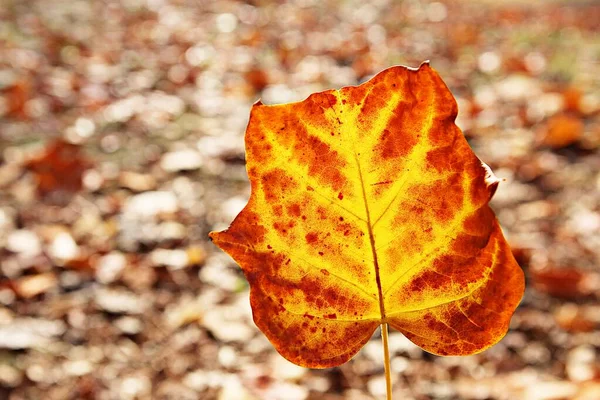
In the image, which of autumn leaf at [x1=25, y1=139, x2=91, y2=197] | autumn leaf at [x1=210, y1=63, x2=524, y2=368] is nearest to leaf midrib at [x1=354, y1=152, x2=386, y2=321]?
autumn leaf at [x1=210, y1=63, x2=524, y2=368]

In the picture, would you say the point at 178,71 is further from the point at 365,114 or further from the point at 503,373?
the point at 365,114

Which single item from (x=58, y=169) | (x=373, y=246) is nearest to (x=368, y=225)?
(x=373, y=246)

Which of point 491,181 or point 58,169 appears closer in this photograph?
point 491,181

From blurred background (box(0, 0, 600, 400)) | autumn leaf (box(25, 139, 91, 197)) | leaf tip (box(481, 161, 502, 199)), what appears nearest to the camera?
leaf tip (box(481, 161, 502, 199))

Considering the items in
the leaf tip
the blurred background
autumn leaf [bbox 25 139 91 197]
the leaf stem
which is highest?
the leaf tip

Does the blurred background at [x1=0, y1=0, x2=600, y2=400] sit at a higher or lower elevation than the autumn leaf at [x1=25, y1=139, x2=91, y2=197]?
lower

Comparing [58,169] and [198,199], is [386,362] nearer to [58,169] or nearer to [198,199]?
[198,199]

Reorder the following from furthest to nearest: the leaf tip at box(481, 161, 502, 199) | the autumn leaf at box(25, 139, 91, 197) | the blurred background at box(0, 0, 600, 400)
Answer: the autumn leaf at box(25, 139, 91, 197)
the blurred background at box(0, 0, 600, 400)
the leaf tip at box(481, 161, 502, 199)

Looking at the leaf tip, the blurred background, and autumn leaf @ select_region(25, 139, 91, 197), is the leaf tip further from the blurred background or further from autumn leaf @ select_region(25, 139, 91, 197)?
autumn leaf @ select_region(25, 139, 91, 197)
